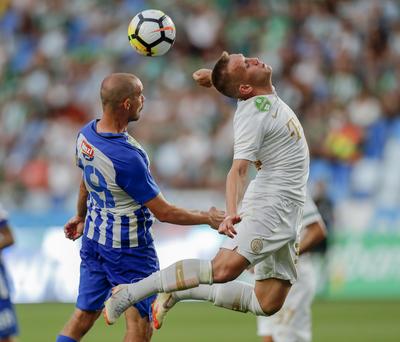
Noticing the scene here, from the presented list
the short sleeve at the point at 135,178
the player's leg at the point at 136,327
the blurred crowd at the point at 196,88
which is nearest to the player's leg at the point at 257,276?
the player's leg at the point at 136,327

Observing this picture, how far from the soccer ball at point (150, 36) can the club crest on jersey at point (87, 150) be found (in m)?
1.02

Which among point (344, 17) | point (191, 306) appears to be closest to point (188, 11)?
point (344, 17)

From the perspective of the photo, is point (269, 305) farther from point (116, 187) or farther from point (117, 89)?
point (117, 89)

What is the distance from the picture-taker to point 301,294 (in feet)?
32.2

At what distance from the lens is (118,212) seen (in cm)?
802

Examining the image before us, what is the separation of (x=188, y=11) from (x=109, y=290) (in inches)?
539

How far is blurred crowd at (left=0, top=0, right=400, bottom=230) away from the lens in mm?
18516

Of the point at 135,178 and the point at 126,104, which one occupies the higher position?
the point at 126,104

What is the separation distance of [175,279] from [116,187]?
0.83 m

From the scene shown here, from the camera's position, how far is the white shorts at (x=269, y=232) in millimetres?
7992

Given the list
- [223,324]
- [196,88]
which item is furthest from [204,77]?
[196,88]

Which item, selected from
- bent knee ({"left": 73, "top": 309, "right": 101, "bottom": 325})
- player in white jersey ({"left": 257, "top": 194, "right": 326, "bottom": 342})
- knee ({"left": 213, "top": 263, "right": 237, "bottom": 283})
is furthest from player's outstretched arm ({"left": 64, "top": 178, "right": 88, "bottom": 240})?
player in white jersey ({"left": 257, "top": 194, "right": 326, "bottom": 342})

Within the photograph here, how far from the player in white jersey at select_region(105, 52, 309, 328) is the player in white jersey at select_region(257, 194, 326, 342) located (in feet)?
3.82

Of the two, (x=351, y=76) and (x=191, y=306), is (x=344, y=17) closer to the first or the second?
(x=351, y=76)
